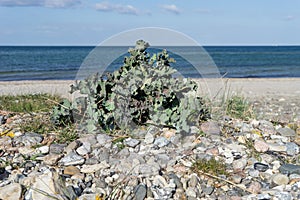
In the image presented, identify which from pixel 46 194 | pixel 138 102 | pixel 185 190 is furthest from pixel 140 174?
pixel 138 102

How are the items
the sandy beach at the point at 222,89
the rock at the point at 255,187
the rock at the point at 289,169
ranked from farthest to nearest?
the sandy beach at the point at 222,89 → the rock at the point at 289,169 → the rock at the point at 255,187

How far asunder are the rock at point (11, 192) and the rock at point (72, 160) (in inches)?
22.0

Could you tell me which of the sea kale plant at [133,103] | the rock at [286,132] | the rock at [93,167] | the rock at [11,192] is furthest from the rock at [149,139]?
the rock at [286,132]

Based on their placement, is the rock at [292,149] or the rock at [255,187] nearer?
the rock at [255,187]

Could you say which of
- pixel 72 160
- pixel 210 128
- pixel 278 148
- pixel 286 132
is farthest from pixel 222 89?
pixel 72 160

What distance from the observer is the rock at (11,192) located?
9.21ft

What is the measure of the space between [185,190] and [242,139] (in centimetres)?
108

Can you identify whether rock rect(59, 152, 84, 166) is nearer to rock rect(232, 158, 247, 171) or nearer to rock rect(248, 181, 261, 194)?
rock rect(232, 158, 247, 171)

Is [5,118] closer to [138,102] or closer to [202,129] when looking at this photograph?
[138,102]

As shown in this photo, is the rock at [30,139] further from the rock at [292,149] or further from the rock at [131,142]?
the rock at [292,149]

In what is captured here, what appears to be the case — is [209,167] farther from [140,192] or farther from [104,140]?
[104,140]

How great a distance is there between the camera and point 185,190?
121 inches

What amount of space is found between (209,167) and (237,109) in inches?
73.6

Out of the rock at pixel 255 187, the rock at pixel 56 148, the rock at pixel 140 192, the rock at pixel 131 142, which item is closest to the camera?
the rock at pixel 140 192
